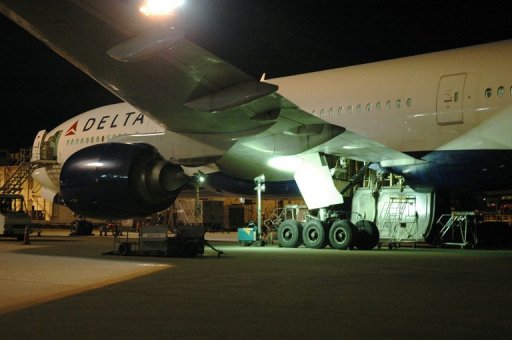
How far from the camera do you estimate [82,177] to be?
546 inches

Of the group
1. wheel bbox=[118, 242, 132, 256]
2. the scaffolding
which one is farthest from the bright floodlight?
the scaffolding

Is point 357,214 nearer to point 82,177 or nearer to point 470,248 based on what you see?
point 470,248

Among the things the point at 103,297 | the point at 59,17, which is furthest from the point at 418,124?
the point at 103,297

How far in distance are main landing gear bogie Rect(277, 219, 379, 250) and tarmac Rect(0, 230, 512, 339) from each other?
2.80 meters

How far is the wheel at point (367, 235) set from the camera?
16.2 m

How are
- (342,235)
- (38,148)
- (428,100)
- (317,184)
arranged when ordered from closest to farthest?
(428,100) < (342,235) < (317,184) < (38,148)

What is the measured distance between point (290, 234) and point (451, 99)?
5493 millimetres

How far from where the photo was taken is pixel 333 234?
16.1 meters

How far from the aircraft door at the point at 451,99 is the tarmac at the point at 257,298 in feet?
10.4

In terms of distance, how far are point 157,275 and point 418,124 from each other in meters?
7.42

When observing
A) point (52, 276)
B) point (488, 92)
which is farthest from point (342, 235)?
point (52, 276)

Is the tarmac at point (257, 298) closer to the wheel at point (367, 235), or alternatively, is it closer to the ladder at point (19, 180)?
the wheel at point (367, 235)

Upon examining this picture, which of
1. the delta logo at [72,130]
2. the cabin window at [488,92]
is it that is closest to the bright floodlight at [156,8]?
the cabin window at [488,92]

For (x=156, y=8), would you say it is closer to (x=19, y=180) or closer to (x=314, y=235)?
(x=314, y=235)
